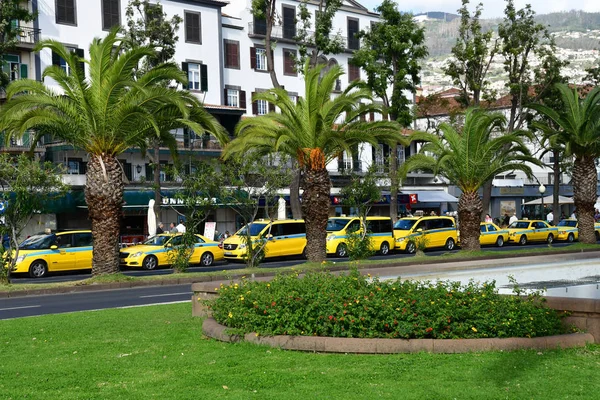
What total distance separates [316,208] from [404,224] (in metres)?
14.8

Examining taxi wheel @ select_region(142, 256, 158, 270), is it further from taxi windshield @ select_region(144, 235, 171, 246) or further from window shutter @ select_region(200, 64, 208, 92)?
window shutter @ select_region(200, 64, 208, 92)

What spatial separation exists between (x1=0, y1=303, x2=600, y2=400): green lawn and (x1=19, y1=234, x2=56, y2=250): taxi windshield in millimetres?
20869

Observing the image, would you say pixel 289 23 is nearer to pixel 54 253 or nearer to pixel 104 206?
pixel 54 253

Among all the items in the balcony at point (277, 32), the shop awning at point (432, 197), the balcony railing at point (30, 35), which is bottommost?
the shop awning at point (432, 197)

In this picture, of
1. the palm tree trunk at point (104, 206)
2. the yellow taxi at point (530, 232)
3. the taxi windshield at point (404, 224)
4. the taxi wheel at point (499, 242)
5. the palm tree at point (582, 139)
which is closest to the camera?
the palm tree trunk at point (104, 206)

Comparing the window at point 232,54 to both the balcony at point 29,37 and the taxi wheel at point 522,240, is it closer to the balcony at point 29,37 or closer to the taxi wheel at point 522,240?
the balcony at point 29,37

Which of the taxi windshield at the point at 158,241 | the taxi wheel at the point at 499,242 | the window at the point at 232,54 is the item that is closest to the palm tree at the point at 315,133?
the taxi windshield at the point at 158,241

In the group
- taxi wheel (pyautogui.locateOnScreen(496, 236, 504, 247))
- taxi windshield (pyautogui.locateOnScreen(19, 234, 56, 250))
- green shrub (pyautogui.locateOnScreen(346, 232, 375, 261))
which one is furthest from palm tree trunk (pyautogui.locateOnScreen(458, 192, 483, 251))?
taxi windshield (pyautogui.locateOnScreen(19, 234, 56, 250))

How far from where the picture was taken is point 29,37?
149ft

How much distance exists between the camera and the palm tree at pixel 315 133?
27.4m

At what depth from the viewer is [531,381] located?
7438 millimetres

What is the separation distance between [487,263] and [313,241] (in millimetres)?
9200

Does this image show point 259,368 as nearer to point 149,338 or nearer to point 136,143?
point 149,338

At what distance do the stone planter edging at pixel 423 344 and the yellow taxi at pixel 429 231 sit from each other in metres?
30.9
